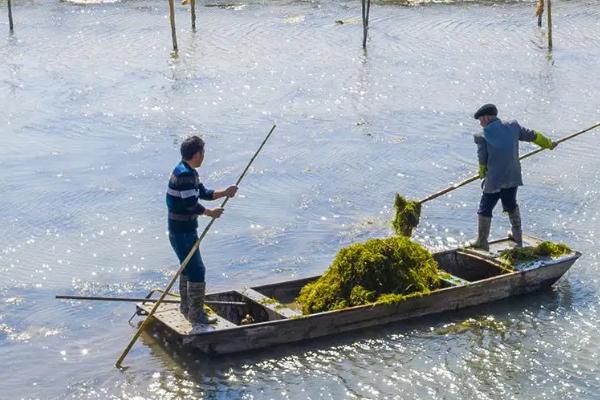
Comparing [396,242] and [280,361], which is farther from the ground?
[396,242]

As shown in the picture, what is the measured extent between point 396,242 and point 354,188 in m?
4.91

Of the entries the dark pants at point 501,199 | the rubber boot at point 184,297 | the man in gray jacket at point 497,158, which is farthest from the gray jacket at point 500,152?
the rubber boot at point 184,297

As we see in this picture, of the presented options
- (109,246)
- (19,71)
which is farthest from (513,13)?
(109,246)

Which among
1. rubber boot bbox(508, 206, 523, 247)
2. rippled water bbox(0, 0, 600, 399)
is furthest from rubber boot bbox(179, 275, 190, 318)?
rubber boot bbox(508, 206, 523, 247)

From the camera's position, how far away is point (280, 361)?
10.6 metres

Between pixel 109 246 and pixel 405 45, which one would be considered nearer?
pixel 109 246

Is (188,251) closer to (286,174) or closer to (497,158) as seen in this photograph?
(497,158)

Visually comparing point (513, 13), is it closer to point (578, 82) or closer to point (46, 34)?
point (578, 82)

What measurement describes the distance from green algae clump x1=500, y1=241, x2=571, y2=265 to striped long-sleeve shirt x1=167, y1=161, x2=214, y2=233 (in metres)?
3.84

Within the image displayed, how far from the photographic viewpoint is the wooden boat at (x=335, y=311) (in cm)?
1058

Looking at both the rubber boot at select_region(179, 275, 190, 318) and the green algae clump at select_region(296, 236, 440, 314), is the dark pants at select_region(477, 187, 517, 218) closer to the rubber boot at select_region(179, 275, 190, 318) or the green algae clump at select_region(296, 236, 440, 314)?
the green algae clump at select_region(296, 236, 440, 314)

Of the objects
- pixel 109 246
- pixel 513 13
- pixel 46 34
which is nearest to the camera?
pixel 109 246

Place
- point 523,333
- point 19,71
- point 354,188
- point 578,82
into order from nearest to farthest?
1. point 523,333
2. point 354,188
3. point 578,82
4. point 19,71

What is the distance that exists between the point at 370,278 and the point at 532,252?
7.17 ft
